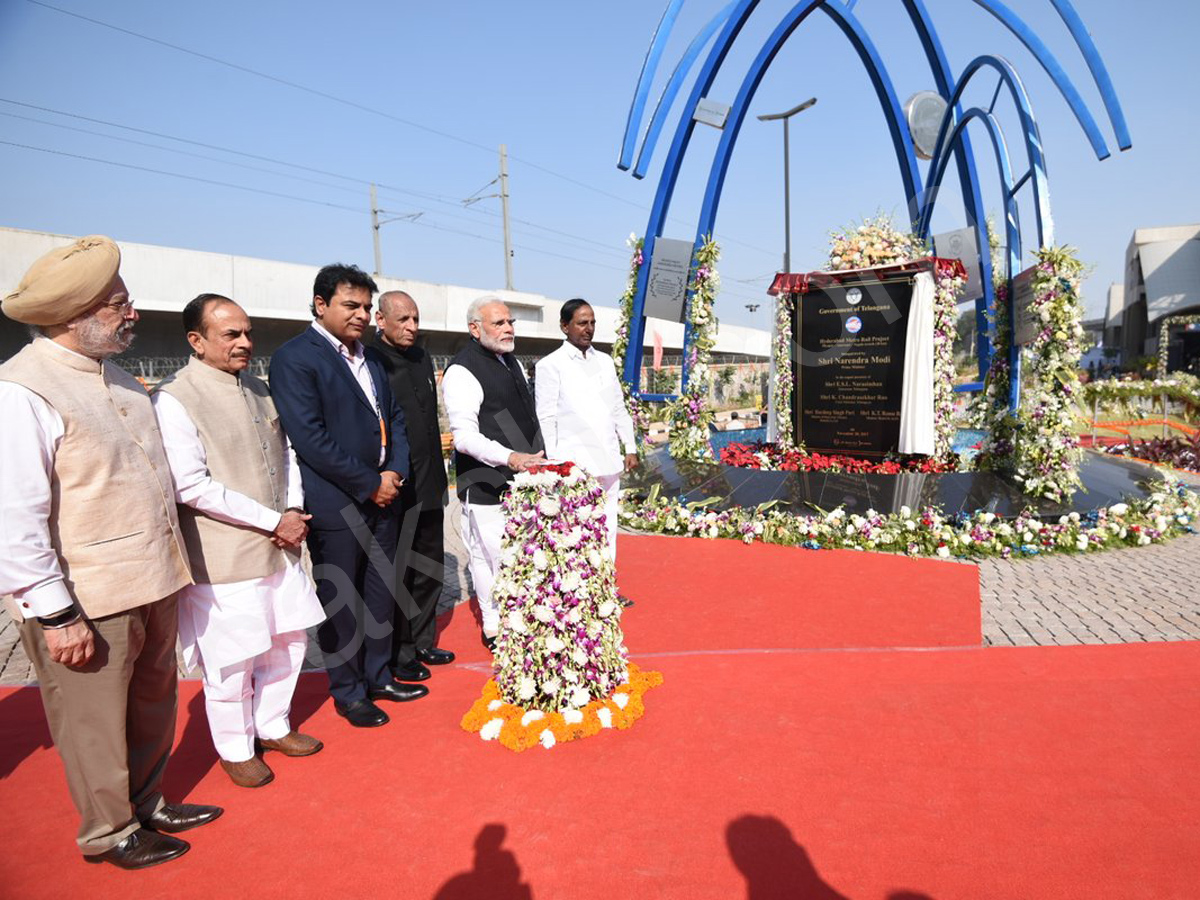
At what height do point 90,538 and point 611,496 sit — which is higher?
point 90,538

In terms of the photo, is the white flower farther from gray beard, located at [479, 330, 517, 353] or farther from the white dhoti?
gray beard, located at [479, 330, 517, 353]

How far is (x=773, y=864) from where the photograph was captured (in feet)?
6.97

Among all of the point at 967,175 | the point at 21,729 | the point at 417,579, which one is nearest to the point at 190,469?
the point at 417,579

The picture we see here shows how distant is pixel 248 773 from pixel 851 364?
789cm

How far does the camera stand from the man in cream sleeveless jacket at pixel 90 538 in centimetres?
192

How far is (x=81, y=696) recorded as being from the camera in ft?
6.84

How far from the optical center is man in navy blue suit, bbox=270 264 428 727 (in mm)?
2922

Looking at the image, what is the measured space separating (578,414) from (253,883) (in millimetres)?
2962

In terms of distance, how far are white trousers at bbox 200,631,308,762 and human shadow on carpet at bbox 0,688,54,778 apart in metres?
0.90

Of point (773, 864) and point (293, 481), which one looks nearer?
point (773, 864)

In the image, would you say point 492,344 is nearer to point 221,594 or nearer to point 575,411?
point 575,411

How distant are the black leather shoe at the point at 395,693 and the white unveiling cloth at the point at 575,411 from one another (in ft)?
5.43

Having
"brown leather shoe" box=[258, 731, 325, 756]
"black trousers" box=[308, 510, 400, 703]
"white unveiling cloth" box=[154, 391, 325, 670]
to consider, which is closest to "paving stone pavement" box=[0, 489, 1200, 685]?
"black trousers" box=[308, 510, 400, 703]

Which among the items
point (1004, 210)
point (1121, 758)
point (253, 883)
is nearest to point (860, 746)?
point (1121, 758)
